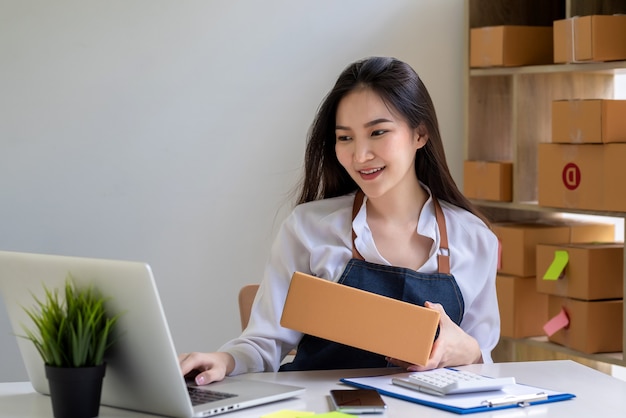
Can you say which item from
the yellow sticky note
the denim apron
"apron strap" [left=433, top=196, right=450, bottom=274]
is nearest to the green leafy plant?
the yellow sticky note

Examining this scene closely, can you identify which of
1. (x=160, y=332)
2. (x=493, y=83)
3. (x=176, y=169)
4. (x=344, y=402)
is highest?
(x=493, y=83)

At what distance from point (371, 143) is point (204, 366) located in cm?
64

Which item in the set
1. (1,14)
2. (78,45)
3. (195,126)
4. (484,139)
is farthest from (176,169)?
(484,139)

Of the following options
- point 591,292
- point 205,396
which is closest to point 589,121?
point 591,292

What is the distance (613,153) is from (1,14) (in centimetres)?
203

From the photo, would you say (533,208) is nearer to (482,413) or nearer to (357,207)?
(357,207)

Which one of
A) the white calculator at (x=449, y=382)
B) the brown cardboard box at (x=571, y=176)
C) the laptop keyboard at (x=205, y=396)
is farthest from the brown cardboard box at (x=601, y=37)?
the laptop keyboard at (x=205, y=396)

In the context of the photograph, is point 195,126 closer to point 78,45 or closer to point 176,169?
point 176,169

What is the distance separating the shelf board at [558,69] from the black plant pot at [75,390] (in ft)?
6.94

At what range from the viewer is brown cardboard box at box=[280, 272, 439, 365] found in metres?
1.75

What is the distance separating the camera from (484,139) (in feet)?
12.4

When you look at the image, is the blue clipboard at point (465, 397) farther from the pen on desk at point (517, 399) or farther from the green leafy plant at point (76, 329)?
the green leafy plant at point (76, 329)

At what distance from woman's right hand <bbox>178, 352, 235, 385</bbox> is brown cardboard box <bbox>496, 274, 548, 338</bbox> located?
1791 mm

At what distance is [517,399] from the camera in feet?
5.36
